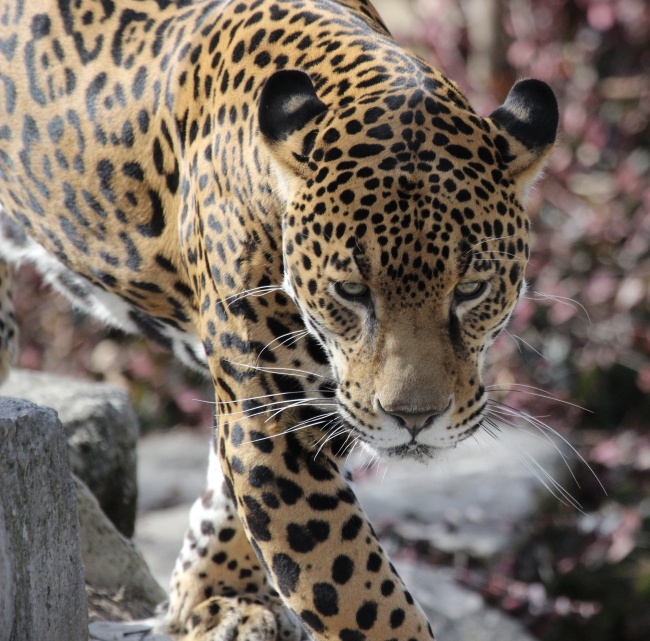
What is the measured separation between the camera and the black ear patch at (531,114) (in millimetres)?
3812

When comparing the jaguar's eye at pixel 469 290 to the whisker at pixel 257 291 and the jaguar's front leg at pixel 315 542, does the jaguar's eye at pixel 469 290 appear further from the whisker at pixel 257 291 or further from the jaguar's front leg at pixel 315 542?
the jaguar's front leg at pixel 315 542

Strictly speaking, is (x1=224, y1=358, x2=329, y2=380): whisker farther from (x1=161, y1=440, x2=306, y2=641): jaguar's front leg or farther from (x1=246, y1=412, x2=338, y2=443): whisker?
(x1=161, y1=440, x2=306, y2=641): jaguar's front leg

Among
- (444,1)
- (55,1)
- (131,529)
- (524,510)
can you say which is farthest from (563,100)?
Answer: (55,1)

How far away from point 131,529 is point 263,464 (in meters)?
3.02

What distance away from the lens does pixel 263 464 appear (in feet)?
12.9

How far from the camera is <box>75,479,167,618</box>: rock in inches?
214

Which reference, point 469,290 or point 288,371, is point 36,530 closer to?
point 288,371

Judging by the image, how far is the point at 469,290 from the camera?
11.8 feet

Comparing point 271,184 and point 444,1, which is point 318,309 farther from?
point 444,1

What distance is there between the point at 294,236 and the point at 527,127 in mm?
803

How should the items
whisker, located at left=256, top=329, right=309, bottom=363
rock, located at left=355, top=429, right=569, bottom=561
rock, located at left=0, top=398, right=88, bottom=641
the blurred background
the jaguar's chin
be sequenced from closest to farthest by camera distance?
rock, located at left=0, top=398, right=88, bottom=641 < the jaguar's chin < whisker, located at left=256, top=329, right=309, bottom=363 < rock, located at left=355, top=429, right=569, bottom=561 < the blurred background

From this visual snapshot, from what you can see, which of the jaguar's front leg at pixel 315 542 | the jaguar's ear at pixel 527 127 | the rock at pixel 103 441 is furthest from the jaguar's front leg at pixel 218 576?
the jaguar's ear at pixel 527 127

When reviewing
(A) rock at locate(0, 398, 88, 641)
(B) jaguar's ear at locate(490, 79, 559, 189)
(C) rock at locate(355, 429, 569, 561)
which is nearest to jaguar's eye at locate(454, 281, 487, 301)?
(B) jaguar's ear at locate(490, 79, 559, 189)

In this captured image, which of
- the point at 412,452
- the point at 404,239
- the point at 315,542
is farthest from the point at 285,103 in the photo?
the point at 315,542
